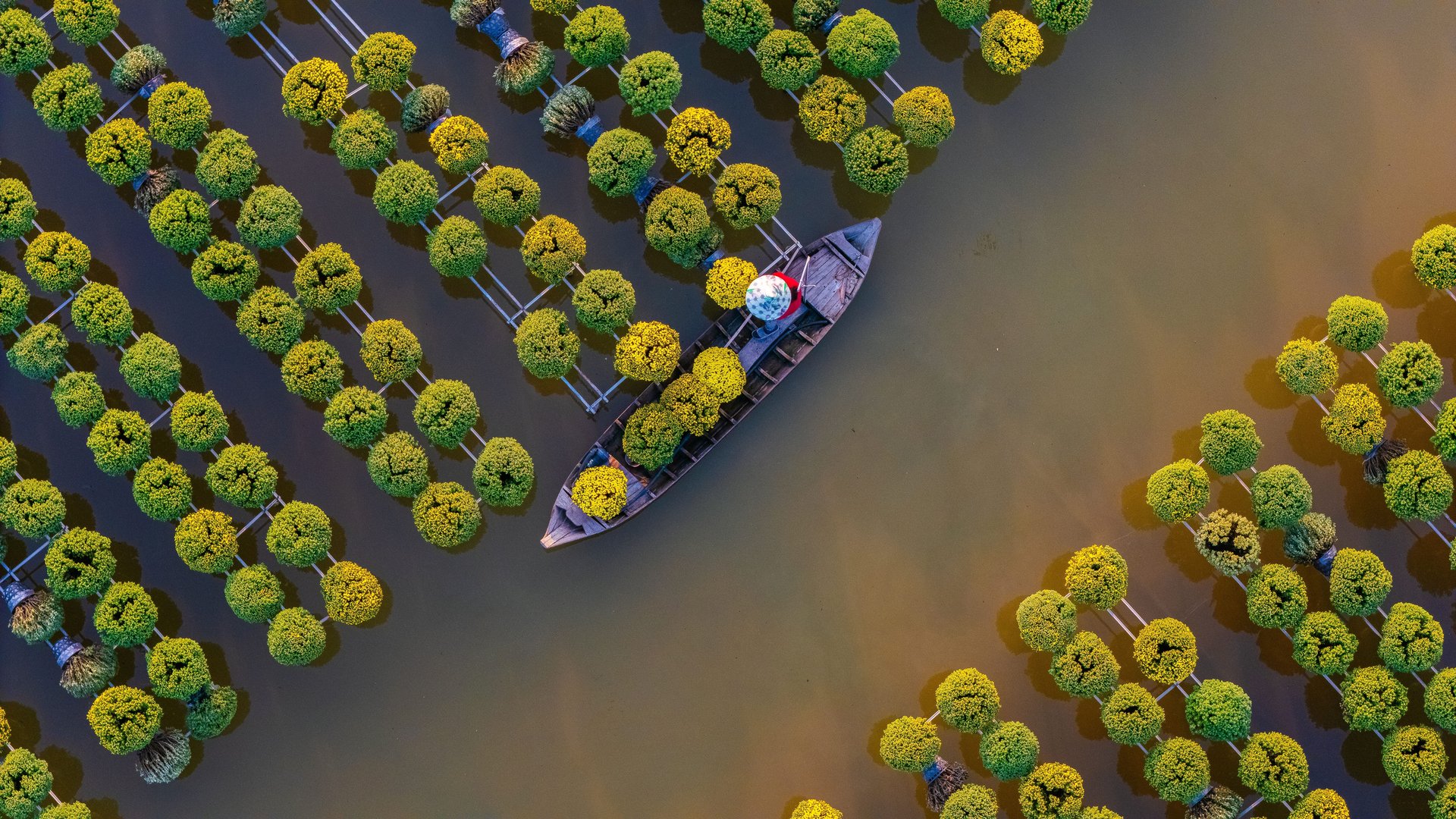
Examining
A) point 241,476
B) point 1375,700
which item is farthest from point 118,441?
point 1375,700

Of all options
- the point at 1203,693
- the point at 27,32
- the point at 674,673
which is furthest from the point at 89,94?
Answer: the point at 1203,693

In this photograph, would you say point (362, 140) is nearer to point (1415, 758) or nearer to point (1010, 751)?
point (1010, 751)

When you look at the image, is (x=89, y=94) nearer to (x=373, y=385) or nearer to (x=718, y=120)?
(x=373, y=385)

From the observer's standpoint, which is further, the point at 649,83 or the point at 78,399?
the point at 649,83

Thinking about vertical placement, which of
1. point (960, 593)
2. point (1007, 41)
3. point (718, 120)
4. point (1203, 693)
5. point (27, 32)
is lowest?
point (1203, 693)

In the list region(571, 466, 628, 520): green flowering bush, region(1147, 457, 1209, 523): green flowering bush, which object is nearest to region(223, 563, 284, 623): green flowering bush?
region(571, 466, 628, 520): green flowering bush

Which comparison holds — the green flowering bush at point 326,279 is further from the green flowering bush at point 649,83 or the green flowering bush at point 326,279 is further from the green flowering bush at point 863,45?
the green flowering bush at point 863,45
